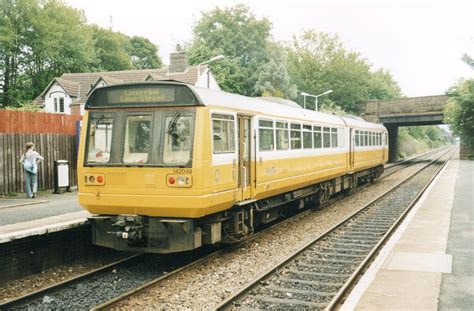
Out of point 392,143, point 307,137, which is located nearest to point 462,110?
point 392,143

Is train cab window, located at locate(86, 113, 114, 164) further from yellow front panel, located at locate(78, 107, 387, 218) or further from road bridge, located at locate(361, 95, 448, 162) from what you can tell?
road bridge, located at locate(361, 95, 448, 162)

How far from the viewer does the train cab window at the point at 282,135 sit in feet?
38.0

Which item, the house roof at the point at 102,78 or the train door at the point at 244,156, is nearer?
the train door at the point at 244,156

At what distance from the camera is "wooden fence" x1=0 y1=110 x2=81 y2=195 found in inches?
590

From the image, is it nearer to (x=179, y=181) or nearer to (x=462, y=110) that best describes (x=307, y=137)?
(x=179, y=181)

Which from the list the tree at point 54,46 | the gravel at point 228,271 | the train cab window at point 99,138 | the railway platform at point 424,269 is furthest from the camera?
the tree at point 54,46

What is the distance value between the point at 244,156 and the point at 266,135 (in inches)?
50.0

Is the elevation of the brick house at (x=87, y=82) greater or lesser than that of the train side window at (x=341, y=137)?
greater

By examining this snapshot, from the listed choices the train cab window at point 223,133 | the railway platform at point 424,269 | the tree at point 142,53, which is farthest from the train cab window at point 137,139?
the tree at point 142,53

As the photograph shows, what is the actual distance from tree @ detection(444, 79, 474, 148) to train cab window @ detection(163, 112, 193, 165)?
121 feet

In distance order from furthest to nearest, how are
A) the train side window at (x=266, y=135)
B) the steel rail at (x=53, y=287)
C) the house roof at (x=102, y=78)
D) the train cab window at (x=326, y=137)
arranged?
the house roof at (x=102, y=78), the train cab window at (x=326, y=137), the train side window at (x=266, y=135), the steel rail at (x=53, y=287)

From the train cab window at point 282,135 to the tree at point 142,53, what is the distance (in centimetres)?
6741

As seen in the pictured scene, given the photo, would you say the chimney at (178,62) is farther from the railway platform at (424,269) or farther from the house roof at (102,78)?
the railway platform at (424,269)

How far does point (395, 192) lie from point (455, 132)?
1050 inches
